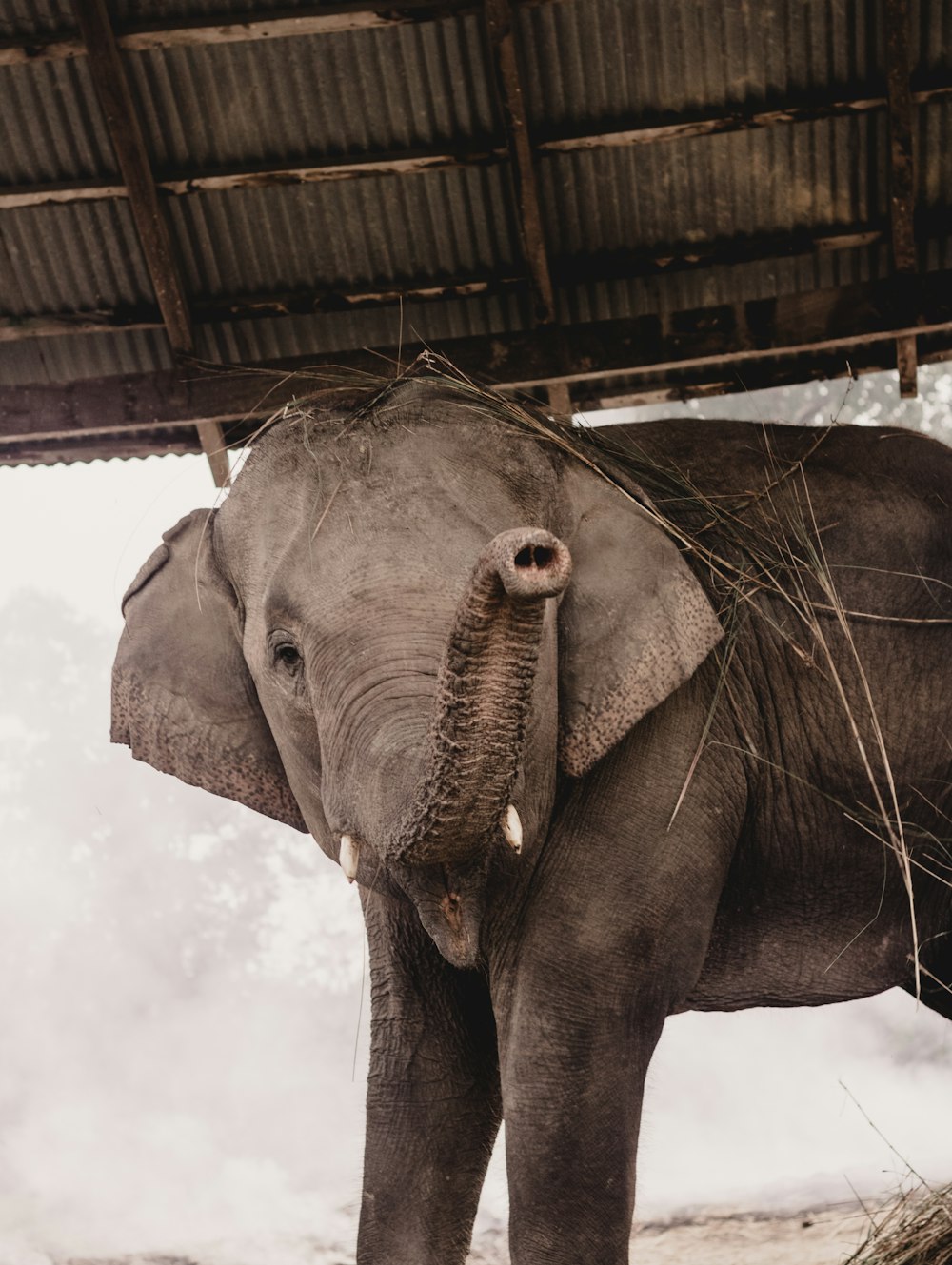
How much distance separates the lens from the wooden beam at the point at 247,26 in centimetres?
602

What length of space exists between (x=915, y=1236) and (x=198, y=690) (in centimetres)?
207

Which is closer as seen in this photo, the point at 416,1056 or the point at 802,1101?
the point at 416,1056

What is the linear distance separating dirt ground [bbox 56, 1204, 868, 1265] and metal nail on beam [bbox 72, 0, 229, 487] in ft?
11.2

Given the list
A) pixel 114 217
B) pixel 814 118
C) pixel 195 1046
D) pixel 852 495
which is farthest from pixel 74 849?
pixel 852 495

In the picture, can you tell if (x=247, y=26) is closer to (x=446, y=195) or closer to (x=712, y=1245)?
(x=446, y=195)

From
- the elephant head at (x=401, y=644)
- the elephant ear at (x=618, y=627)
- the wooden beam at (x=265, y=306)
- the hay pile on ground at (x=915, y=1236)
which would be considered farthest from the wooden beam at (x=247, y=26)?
the hay pile on ground at (x=915, y=1236)

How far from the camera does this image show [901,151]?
617 cm

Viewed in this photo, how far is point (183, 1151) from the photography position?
446 inches

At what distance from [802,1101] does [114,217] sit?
7.18 metres

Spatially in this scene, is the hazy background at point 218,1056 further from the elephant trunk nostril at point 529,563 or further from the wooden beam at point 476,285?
the elephant trunk nostril at point 529,563

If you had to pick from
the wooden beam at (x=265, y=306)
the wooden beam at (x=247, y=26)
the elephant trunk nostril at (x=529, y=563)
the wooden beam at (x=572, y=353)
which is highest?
the wooden beam at (x=247, y=26)

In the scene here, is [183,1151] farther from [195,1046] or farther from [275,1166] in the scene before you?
[195,1046]

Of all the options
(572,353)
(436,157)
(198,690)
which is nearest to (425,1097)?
(198,690)

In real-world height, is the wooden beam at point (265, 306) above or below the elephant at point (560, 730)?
above
